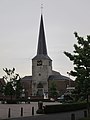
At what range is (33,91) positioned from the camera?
120m

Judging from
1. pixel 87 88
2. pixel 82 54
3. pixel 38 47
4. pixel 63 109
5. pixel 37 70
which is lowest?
pixel 63 109

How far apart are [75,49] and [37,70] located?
98323 millimetres

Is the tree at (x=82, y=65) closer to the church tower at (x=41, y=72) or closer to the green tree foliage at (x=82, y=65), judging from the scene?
the green tree foliage at (x=82, y=65)

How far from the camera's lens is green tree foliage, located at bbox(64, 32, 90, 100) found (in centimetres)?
1980

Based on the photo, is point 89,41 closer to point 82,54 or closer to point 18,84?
point 82,54

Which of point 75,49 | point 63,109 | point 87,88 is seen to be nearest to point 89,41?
point 75,49

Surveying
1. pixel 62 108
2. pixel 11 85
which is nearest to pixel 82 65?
pixel 62 108

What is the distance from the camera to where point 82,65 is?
67.1 ft

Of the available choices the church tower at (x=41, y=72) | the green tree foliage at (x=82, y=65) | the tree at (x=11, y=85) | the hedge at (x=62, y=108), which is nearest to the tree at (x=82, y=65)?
the green tree foliage at (x=82, y=65)

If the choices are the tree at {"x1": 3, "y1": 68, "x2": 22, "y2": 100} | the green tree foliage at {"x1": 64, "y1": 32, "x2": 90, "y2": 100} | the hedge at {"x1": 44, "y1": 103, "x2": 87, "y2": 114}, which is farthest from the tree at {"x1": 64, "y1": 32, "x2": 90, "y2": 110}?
the tree at {"x1": 3, "y1": 68, "x2": 22, "y2": 100}

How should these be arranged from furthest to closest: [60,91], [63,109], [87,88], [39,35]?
[60,91] < [39,35] < [63,109] < [87,88]

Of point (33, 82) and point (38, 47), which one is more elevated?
point (38, 47)

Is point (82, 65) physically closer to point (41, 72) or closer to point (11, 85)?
point (11, 85)

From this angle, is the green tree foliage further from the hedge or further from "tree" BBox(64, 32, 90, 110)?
the hedge
